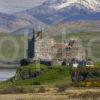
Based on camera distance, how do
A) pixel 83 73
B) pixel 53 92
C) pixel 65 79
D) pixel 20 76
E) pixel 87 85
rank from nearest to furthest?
pixel 53 92, pixel 87 85, pixel 83 73, pixel 65 79, pixel 20 76

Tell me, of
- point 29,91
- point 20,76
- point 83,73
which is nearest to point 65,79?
point 83,73

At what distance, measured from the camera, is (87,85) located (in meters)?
78.4

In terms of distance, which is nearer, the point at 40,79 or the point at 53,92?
the point at 53,92

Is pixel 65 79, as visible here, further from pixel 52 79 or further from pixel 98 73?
pixel 98 73

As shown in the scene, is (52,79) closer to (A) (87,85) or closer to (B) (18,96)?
(A) (87,85)

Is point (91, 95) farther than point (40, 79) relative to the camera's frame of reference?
No

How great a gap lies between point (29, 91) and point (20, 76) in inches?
2112

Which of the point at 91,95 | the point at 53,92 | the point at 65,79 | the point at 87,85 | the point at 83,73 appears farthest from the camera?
the point at 65,79

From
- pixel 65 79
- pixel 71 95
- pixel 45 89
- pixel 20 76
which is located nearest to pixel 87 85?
pixel 45 89

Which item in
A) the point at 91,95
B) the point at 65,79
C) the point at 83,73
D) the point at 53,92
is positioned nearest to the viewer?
the point at 91,95

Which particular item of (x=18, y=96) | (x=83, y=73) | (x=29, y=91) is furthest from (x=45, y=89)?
(x=83, y=73)

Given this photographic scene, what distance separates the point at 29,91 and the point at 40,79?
37511mm

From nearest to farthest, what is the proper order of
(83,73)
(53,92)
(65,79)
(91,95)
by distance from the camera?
1. (91,95)
2. (53,92)
3. (83,73)
4. (65,79)

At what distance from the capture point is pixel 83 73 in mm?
93000
